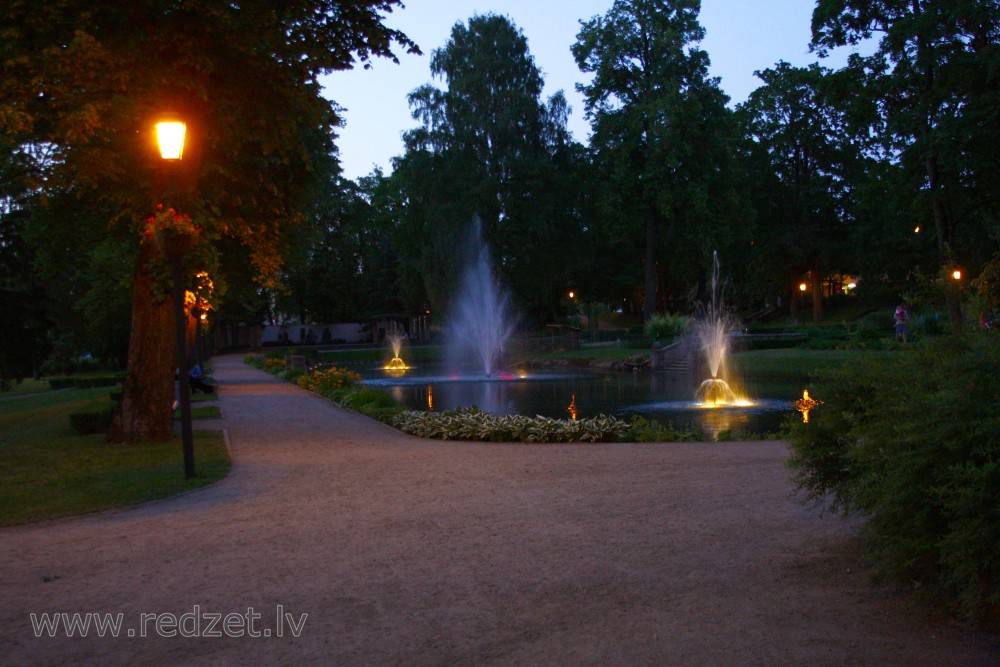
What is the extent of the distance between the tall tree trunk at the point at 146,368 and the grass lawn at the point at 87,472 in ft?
1.43

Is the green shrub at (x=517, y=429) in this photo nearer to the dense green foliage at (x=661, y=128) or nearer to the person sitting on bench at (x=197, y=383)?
the person sitting on bench at (x=197, y=383)

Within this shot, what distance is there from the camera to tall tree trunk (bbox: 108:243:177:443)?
588 inches

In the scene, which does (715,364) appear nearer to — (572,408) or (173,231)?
(572,408)

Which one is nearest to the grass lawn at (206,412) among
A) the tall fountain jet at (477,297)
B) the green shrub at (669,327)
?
the tall fountain jet at (477,297)

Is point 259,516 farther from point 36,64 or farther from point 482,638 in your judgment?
point 36,64

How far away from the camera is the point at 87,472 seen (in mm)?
11844

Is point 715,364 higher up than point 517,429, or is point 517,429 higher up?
point 715,364

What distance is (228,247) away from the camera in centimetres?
1919

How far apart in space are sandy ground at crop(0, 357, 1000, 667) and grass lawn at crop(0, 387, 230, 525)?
1.85 ft

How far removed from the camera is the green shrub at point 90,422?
1700 cm

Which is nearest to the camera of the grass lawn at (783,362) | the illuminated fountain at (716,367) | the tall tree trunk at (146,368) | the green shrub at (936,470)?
the green shrub at (936,470)

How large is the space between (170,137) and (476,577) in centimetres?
744

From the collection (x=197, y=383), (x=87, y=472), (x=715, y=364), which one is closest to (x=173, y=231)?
(x=87, y=472)

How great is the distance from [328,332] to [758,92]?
137ft
